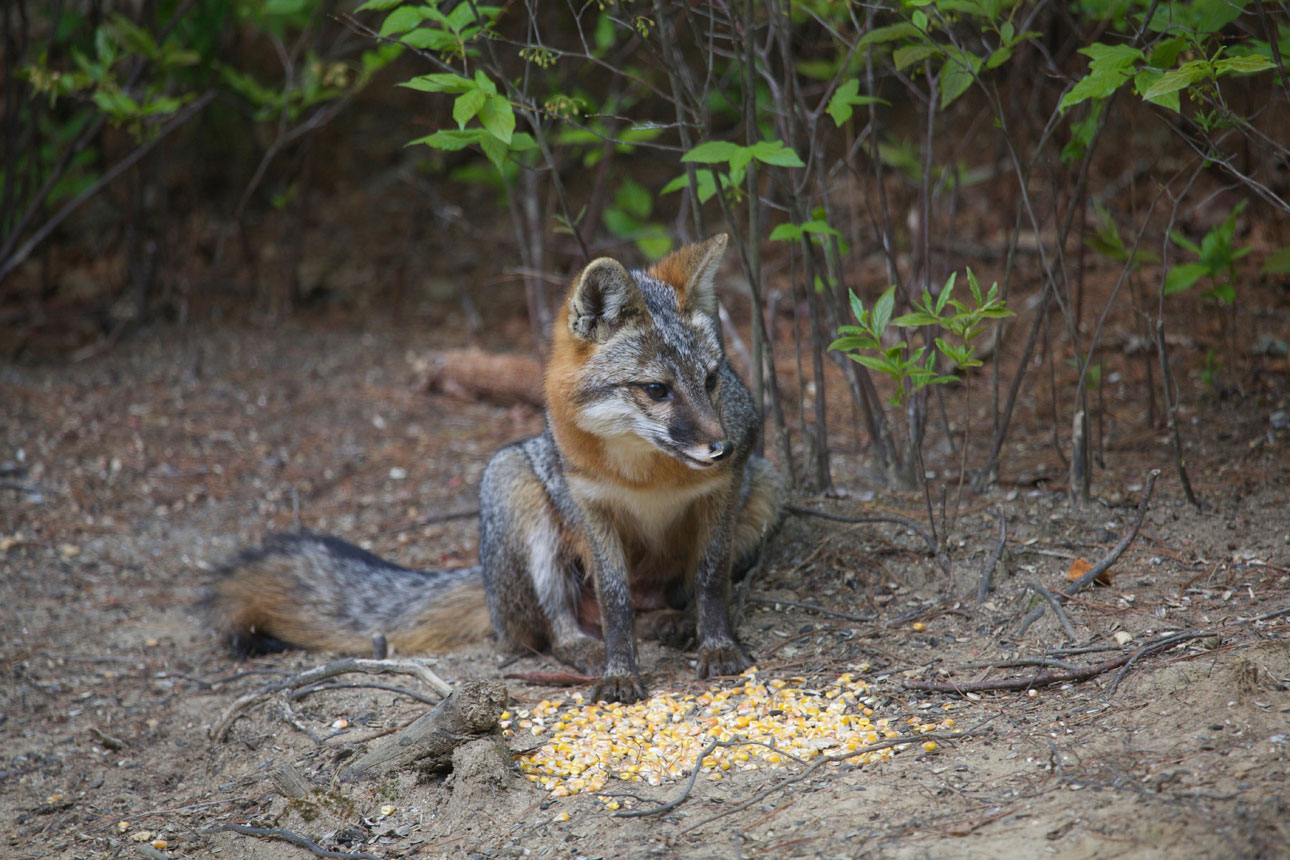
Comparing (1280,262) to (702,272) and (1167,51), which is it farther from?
(702,272)

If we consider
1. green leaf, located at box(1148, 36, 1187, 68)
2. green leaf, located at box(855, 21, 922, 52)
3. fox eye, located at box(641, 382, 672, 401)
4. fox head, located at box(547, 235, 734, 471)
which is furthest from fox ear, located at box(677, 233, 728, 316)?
green leaf, located at box(1148, 36, 1187, 68)

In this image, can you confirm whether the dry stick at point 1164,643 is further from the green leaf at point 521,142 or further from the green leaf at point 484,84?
the green leaf at point 484,84

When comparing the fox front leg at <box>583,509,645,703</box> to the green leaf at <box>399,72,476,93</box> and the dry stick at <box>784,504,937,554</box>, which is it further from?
the green leaf at <box>399,72,476,93</box>

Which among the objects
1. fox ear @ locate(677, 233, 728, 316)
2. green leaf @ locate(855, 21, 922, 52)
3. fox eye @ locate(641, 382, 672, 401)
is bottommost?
fox eye @ locate(641, 382, 672, 401)

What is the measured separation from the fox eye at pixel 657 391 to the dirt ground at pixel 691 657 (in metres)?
1.24

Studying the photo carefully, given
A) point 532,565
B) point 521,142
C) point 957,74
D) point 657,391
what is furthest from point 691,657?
point 957,74

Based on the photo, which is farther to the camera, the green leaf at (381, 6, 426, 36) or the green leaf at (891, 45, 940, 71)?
the green leaf at (891, 45, 940, 71)

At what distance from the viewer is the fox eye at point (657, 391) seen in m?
4.36

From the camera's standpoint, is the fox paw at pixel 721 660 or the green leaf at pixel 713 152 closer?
the green leaf at pixel 713 152

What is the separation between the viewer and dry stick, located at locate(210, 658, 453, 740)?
14.3ft

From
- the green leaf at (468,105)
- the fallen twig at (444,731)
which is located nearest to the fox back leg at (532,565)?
the fallen twig at (444,731)

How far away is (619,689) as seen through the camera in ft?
14.5

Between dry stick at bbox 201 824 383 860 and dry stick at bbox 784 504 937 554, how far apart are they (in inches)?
108

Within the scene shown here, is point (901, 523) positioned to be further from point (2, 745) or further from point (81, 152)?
point (81, 152)
